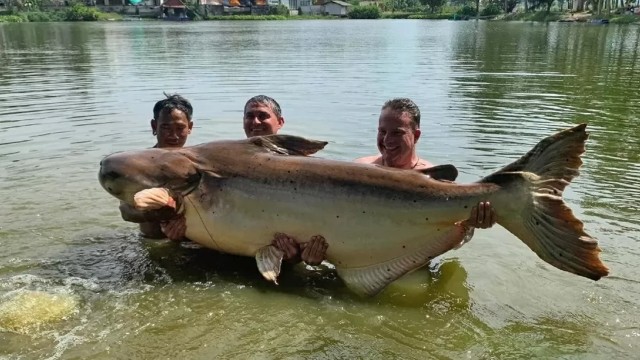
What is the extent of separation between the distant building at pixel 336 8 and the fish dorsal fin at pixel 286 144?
122348mm

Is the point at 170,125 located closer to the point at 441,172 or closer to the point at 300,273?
the point at 300,273

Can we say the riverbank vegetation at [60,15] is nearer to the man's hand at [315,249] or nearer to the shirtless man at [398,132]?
the shirtless man at [398,132]

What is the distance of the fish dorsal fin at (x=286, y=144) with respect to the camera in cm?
448

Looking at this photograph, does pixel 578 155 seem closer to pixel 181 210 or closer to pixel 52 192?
pixel 181 210

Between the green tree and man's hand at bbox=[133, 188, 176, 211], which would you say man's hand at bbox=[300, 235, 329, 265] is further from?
the green tree

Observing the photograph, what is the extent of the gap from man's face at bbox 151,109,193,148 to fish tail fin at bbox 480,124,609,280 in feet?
10.0

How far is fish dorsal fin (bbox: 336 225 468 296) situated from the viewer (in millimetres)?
4020

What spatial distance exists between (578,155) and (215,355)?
8.45 feet

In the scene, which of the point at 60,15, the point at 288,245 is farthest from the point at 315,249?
the point at 60,15

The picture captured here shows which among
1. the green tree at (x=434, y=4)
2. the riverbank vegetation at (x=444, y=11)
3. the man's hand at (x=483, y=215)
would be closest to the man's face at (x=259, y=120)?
the man's hand at (x=483, y=215)

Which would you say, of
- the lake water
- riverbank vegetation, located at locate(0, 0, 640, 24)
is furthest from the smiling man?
riverbank vegetation, located at locate(0, 0, 640, 24)

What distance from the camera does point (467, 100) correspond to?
1378 centimetres

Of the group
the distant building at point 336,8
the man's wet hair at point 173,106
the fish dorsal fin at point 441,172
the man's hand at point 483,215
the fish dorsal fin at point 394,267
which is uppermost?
the distant building at point 336,8

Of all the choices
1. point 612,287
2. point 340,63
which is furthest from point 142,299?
point 340,63
